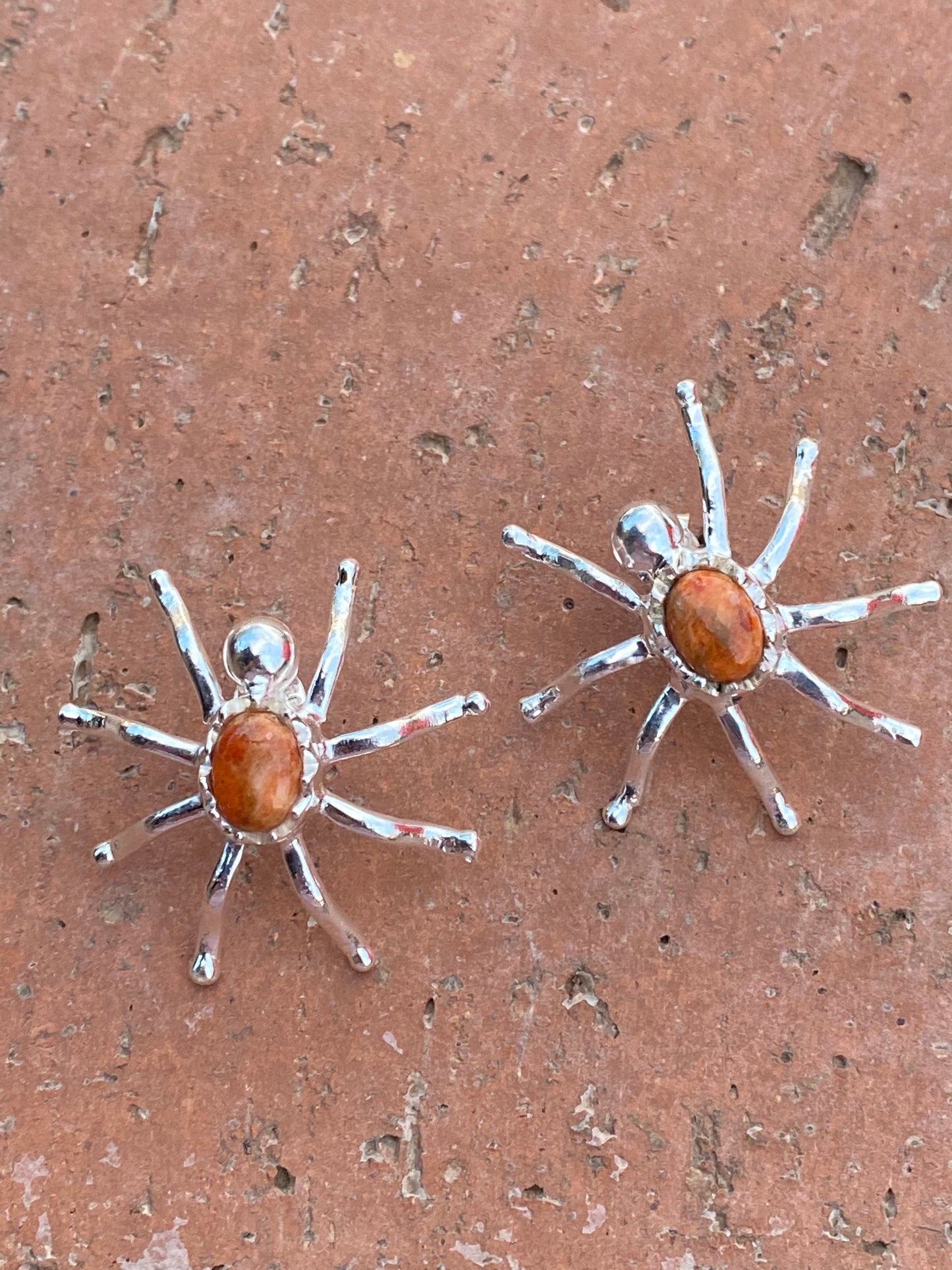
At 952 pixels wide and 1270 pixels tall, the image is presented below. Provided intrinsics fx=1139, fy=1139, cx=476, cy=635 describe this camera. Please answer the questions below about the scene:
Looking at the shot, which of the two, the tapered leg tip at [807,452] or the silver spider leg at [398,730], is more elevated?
the tapered leg tip at [807,452]

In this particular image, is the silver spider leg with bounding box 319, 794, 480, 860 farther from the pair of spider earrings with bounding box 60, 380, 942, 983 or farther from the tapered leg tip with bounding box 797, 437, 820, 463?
the tapered leg tip with bounding box 797, 437, 820, 463

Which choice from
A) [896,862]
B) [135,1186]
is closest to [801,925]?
[896,862]

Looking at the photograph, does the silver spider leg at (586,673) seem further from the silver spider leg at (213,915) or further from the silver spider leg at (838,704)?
the silver spider leg at (213,915)

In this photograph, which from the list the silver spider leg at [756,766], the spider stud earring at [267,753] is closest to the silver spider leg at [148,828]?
the spider stud earring at [267,753]

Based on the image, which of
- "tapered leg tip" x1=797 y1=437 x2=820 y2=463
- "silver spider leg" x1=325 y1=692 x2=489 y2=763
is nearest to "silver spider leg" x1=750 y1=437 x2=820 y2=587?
"tapered leg tip" x1=797 y1=437 x2=820 y2=463

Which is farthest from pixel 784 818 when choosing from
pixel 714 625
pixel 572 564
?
pixel 572 564

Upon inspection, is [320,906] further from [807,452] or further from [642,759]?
[807,452]

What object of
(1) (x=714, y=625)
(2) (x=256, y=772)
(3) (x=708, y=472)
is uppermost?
(3) (x=708, y=472)

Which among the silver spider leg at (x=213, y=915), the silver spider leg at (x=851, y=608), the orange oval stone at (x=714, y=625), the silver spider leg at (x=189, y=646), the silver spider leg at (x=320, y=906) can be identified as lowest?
the silver spider leg at (x=213, y=915)
